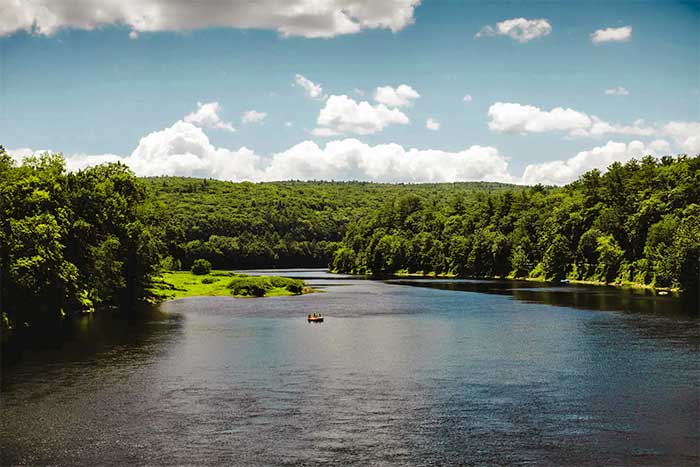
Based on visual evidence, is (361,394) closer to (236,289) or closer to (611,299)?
(611,299)

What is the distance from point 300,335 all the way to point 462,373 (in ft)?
89.3

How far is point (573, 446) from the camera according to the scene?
1529 inches

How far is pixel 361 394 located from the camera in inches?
2015

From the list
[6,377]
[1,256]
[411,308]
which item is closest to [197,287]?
[411,308]

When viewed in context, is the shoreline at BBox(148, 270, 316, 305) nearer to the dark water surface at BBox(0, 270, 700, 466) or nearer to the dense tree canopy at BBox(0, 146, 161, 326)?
the dense tree canopy at BBox(0, 146, 161, 326)

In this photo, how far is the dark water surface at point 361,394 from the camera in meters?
38.6

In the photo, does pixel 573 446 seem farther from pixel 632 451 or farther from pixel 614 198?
pixel 614 198

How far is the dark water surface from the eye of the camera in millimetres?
38562

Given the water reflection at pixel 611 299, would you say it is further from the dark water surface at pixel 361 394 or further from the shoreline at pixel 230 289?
the shoreline at pixel 230 289

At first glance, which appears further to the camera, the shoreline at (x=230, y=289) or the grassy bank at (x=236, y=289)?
the grassy bank at (x=236, y=289)

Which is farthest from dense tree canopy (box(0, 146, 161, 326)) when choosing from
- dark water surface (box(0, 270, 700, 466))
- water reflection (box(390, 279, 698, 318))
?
water reflection (box(390, 279, 698, 318))

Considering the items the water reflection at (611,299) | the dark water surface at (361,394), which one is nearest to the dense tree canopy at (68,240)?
the dark water surface at (361,394)

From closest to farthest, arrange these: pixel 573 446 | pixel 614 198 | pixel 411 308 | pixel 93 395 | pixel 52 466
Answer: pixel 52 466 < pixel 573 446 < pixel 93 395 < pixel 411 308 < pixel 614 198

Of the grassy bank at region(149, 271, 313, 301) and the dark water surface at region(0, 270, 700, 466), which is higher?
the grassy bank at region(149, 271, 313, 301)
